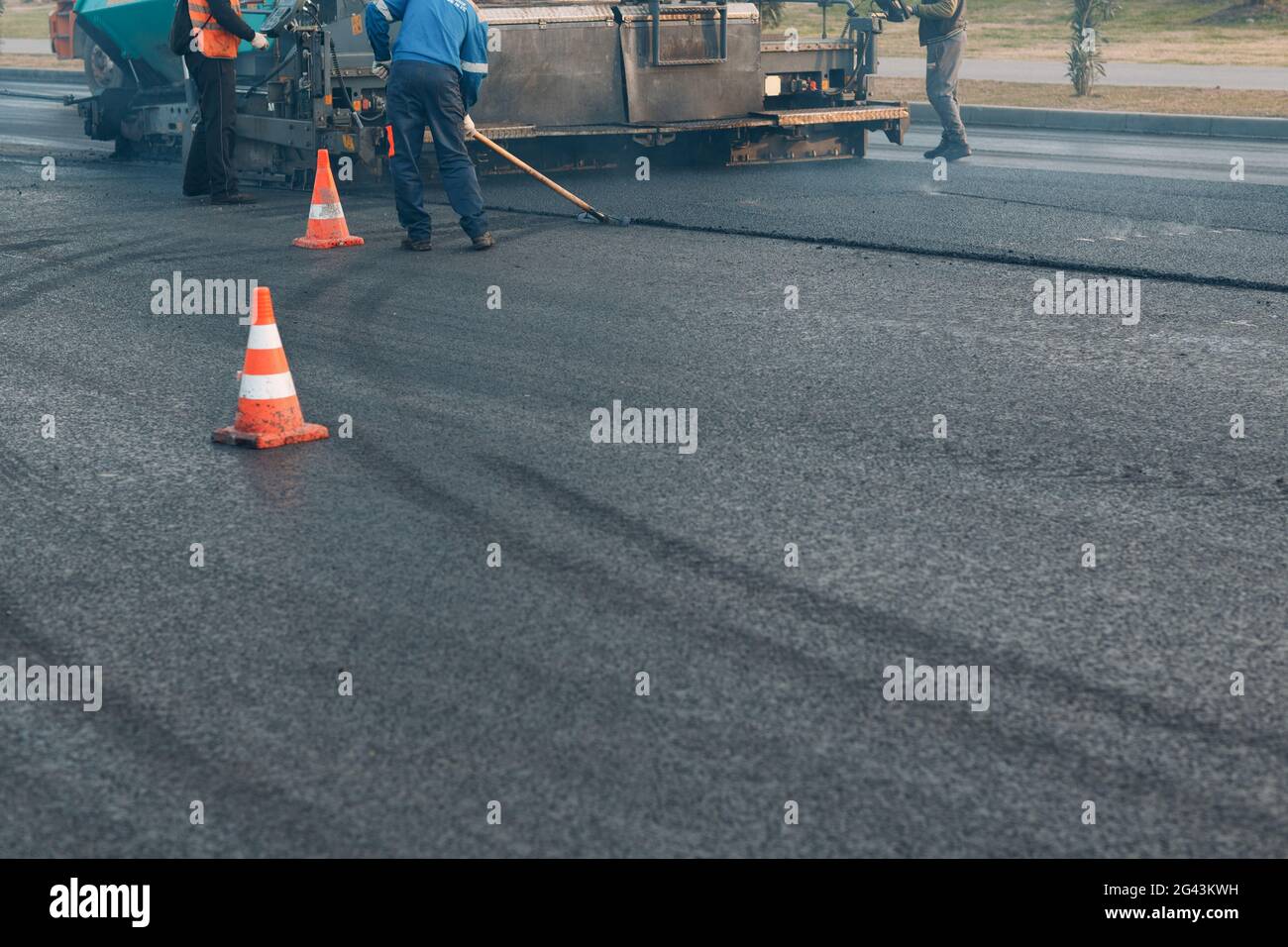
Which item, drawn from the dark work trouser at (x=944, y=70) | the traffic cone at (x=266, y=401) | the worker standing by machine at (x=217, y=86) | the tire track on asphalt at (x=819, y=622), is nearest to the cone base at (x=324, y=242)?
the worker standing by machine at (x=217, y=86)

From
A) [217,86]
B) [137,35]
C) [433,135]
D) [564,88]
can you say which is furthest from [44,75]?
[433,135]

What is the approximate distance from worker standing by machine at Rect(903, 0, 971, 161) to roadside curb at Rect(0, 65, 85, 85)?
60.8ft

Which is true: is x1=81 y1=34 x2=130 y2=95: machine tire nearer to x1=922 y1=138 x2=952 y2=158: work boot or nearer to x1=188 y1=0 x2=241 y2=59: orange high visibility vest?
x1=188 y1=0 x2=241 y2=59: orange high visibility vest

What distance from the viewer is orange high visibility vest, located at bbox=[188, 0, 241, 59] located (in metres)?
11.9

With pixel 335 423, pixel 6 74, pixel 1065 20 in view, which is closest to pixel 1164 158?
pixel 335 423

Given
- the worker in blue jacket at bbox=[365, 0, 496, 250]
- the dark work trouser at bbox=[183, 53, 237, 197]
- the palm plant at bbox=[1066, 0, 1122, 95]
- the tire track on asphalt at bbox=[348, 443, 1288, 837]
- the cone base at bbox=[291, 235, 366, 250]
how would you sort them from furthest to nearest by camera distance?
the palm plant at bbox=[1066, 0, 1122, 95] < the dark work trouser at bbox=[183, 53, 237, 197] < the cone base at bbox=[291, 235, 366, 250] < the worker in blue jacket at bbox=[365, 0, 496, 250] < the tire track on asphalt at bbox=[348, 443, 1288, 837]

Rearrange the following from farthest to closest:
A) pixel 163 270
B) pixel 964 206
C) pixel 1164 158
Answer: pixel 1164 158 < pixel 964 206 < pixel 163 270

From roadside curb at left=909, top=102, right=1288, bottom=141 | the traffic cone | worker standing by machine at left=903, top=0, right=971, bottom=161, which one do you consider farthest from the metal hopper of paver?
the traffic cone

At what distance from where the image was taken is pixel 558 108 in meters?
13.1

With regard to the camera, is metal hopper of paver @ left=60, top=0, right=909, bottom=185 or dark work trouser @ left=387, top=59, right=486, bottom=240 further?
metal hopper of paver @ left=60, top=0, right=909, bottom=185

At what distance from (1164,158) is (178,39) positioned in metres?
8.81

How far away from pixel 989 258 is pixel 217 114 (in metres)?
5.91

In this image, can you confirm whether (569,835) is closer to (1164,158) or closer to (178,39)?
(178,39)
